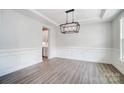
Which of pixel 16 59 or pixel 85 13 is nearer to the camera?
pixel 16 59

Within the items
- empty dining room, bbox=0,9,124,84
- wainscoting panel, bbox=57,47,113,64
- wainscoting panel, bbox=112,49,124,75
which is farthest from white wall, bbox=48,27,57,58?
wainscoting panel, bbox=112,49,124,75

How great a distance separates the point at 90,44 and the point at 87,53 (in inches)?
23.4

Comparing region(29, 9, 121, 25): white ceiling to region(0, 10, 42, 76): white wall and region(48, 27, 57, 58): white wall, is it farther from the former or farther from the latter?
region(48, 27, 57, 58): white wall

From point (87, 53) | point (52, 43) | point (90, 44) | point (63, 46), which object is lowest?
point (87, 53)

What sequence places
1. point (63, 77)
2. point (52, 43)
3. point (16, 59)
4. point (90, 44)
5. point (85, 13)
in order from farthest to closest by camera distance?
point (52, 43)
point (90, 44)
point (85, 13)
point (16, 59)
point (63, 77)

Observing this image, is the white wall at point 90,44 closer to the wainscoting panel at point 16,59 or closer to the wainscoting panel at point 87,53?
the wainscoting panel at point 87,53

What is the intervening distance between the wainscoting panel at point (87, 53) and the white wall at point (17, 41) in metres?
2.16

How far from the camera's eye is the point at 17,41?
360 cm

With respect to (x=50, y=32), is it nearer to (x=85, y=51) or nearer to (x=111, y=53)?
(x=85, y=51)

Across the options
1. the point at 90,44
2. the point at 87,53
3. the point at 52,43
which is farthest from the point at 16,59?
the point at 90,44

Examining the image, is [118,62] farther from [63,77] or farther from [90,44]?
[63,77]

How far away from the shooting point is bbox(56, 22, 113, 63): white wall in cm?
505

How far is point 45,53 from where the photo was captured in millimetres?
7141
